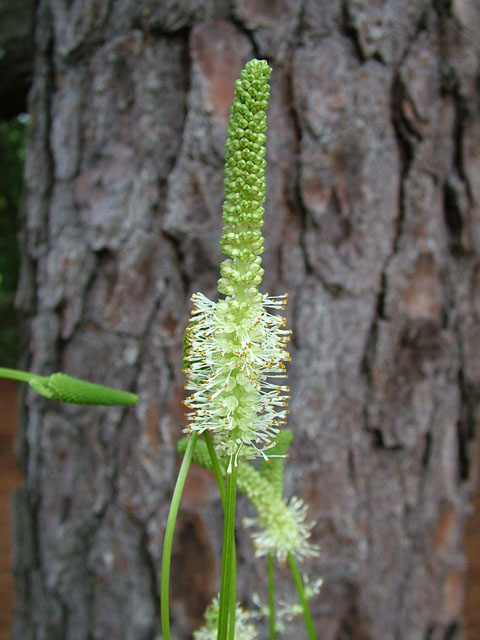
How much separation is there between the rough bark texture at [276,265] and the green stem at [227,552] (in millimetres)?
777

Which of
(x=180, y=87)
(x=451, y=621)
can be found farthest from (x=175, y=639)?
(x=180, y=87)

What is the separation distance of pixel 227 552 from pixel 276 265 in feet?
2.64

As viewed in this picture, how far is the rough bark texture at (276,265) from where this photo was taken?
40.9 inches

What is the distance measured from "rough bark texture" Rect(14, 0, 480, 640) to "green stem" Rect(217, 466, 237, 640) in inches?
30.6

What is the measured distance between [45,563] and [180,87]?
952 millimetres

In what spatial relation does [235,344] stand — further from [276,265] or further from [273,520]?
[276,265]

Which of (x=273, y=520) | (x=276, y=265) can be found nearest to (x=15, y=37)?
(x=276, y=265)

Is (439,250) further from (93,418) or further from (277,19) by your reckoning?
(93,418)

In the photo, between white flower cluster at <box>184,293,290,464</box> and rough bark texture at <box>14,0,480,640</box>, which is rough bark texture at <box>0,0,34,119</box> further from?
white flower cluster at <box>184,293,290,464</box>

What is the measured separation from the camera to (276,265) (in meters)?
1.06

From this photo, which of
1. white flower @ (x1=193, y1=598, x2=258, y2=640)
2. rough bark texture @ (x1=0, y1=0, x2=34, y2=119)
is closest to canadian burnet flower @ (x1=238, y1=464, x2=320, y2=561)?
white flower @ (x1=193, y1=598, x2=258, y2=640)

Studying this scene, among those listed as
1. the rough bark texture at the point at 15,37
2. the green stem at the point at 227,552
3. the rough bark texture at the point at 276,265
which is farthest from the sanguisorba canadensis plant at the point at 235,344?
the rough bark texture at the point at 15,37

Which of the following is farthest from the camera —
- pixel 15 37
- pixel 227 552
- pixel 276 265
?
pixel 15 37

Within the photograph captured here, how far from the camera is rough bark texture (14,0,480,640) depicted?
104 cm
